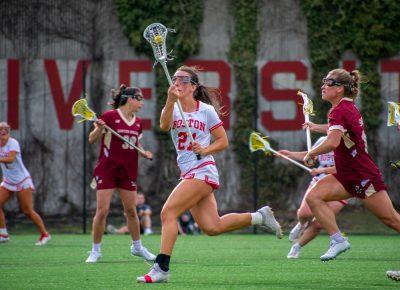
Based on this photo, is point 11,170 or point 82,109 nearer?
point 82,109

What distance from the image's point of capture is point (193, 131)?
9.59m

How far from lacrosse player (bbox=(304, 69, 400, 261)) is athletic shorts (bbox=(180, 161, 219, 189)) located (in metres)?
1.03

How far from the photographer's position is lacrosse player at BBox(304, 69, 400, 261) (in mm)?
9828

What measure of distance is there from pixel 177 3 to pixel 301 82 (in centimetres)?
320

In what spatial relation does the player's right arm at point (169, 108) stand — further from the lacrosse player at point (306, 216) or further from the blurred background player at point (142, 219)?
the blurred background player at point (142, 219)

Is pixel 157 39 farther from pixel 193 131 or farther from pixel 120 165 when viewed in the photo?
pixel 120 165

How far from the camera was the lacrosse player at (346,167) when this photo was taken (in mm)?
9828

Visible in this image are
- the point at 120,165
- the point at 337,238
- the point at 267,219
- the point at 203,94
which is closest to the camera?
the point at 203,94

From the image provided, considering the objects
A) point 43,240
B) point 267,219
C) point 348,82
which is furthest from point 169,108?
point 43,240

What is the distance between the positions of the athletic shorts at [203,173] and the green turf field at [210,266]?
3.01 feet

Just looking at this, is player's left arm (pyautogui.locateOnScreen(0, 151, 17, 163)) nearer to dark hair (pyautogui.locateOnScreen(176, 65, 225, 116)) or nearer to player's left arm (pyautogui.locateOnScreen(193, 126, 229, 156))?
dark hair (pyautogui.locateOnScreen(176, 65, 225, 116))

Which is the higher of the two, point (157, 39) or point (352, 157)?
point (157, 39)

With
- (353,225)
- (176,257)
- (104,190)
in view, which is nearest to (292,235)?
(176,257)

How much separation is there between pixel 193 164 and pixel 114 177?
3.29 metres
